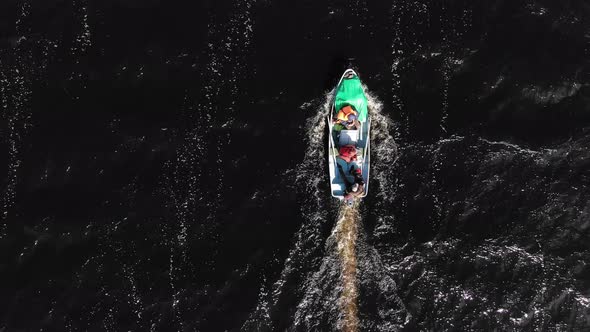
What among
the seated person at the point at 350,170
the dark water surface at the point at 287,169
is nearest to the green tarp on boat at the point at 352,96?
the dark water surface at the point at 287,169

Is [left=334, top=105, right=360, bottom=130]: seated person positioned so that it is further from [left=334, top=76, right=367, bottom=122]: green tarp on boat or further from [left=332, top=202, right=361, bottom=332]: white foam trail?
[left=332, top=202, right=361, bottom=332]: white foam trail

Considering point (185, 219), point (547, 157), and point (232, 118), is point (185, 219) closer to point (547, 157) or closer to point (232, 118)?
point (232, 118)

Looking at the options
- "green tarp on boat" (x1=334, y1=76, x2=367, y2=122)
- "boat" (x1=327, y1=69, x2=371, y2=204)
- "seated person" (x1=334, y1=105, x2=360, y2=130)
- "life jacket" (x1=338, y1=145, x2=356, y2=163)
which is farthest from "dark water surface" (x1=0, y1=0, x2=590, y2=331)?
"seated person" (x1=334, y1=105, x2=360, y2=130)

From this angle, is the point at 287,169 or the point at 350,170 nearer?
the point at 350,170

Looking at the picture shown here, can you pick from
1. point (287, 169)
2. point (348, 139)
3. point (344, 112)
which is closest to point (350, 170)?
point (348, 139)

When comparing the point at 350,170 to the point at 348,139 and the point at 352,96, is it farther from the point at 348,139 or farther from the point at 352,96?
the point at 352,96

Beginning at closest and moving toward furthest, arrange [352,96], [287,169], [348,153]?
[348,153], [352,96], [287,169]
